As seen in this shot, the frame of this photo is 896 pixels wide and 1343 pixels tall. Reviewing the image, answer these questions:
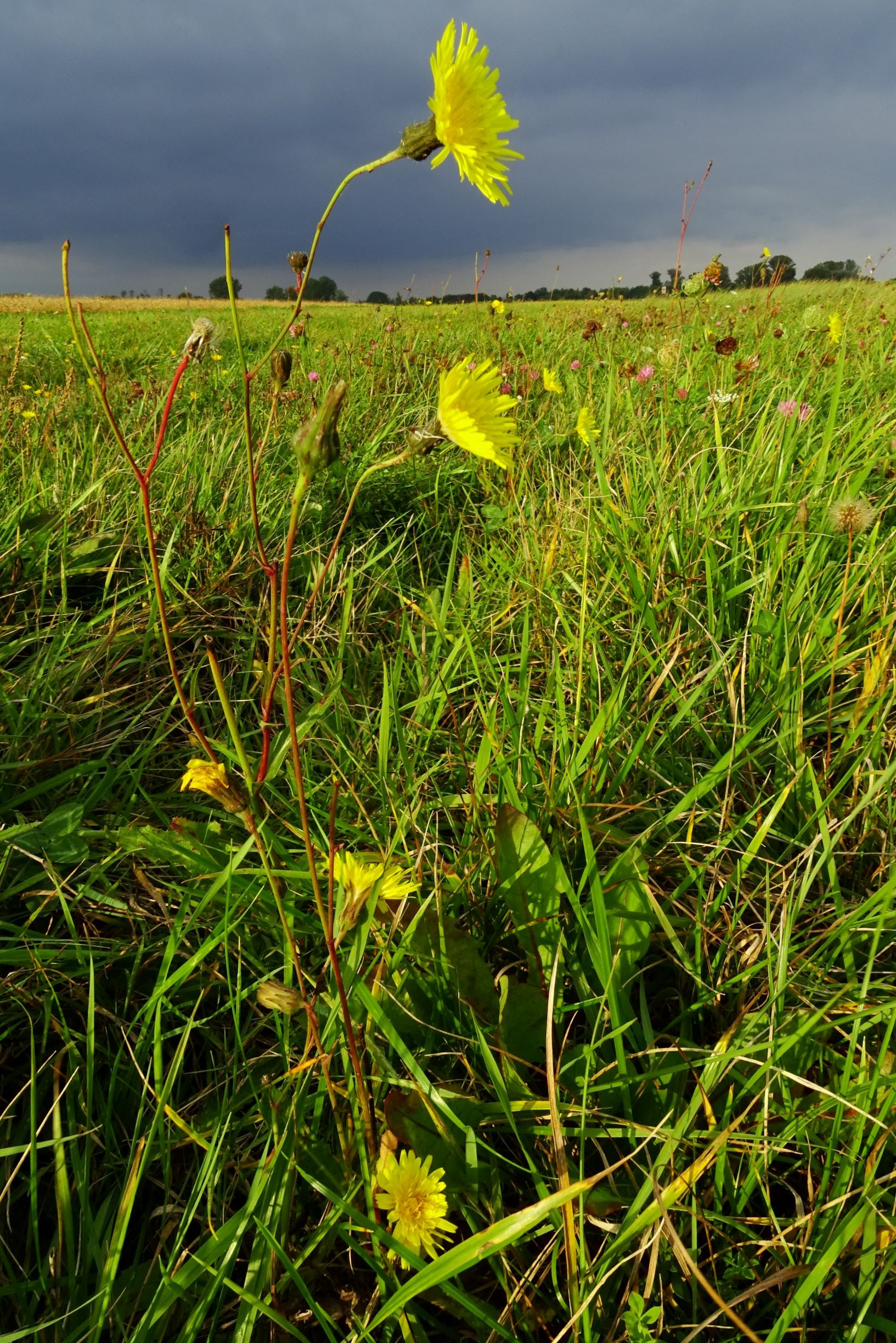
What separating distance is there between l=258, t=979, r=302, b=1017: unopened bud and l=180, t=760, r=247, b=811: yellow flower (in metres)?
0.16

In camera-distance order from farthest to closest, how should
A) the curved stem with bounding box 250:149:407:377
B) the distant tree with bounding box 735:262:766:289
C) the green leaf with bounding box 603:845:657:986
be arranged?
the distant tree with bounding box 735:262:766:289 → the green leaf with bounding box 603:845:657:986 → the curved stem with bounding box 250:149:407:377

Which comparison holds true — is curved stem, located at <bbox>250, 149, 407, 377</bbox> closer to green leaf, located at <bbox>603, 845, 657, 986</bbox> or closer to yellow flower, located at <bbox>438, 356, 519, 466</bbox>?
yellow flower, located at <bbox>438, 356, 519, 466</bbox>

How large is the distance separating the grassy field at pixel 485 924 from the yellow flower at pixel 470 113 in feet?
2.04

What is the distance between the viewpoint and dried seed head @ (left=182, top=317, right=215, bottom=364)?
0.83 m

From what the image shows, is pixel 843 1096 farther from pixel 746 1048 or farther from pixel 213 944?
pixel 213 944

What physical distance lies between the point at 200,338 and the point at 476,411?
0.37m

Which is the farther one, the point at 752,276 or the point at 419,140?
the point at 752,276

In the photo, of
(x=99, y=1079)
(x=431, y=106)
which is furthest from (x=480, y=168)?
(x=99, y=1079)

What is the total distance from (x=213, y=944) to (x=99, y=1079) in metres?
0.23

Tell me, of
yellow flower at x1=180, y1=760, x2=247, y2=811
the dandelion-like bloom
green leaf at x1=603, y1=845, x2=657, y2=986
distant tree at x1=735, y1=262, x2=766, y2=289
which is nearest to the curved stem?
yellow flower at x1=180, y1=760, x2=247, y2=811

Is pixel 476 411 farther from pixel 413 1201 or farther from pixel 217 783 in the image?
pixel 413 1201

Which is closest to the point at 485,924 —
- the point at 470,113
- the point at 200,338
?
the point at 200,338

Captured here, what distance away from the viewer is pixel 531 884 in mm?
939

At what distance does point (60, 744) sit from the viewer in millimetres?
1358
